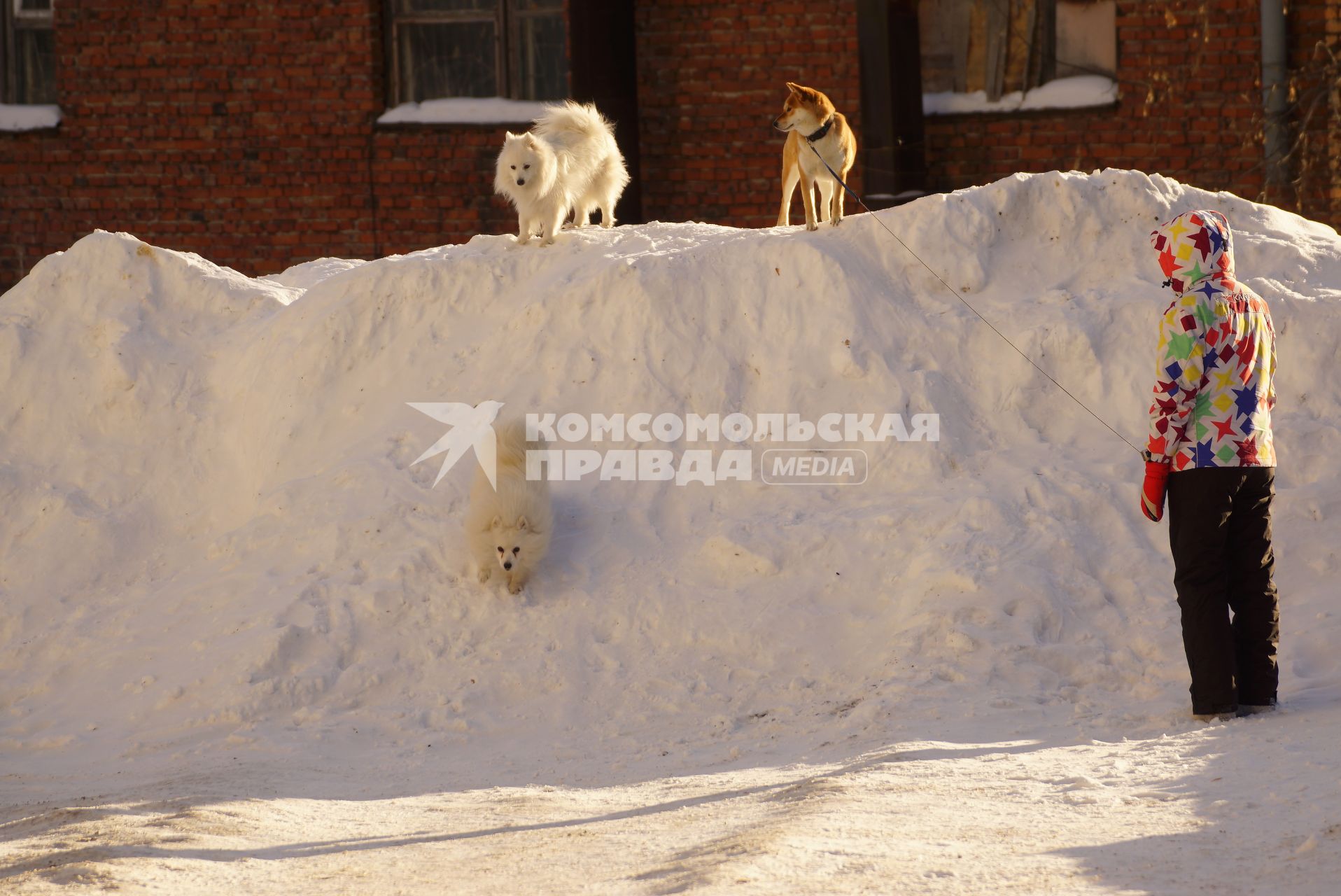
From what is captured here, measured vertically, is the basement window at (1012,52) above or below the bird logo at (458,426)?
above

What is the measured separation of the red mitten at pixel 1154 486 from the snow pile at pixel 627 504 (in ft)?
2.61

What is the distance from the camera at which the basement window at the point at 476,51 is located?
12398 millimetres

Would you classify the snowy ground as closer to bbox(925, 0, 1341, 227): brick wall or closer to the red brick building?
the red brick building

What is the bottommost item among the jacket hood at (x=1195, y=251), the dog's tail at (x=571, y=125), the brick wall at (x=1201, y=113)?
the jacket hood at (x=1195, y=251)

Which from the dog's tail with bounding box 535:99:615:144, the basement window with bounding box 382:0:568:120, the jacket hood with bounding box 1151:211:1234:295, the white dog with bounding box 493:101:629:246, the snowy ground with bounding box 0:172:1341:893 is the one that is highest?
the basement window with bounding box 382:0:568:120

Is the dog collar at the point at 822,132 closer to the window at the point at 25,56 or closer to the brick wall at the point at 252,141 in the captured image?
the brick wall at the point at 252,141

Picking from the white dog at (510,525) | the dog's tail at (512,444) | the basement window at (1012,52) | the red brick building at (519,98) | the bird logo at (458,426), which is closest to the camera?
the white dog at (510,525)

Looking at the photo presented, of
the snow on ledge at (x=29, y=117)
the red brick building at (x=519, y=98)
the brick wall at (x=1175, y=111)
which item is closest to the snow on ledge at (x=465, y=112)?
the red brick building at (x=519, y=98)

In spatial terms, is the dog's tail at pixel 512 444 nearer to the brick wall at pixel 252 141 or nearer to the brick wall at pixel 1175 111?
the brick wall at pixel 252 141

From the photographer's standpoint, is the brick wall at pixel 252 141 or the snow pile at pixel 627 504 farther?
the brick wall at pixel 252 141

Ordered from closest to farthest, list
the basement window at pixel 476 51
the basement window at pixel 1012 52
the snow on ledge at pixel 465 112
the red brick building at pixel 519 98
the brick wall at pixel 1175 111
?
1. the brick wall at pixel 1175 111
2. the red brick building at pixel 519 98
3. the basement window at pixel 1012 52
4. the snow on ledge at pixel 465 112
5. the basement window at pixel 476 51

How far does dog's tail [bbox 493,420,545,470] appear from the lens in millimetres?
6633

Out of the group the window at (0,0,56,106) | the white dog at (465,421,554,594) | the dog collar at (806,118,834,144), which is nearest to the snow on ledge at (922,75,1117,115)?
the dog collar at (806,118,834,144)

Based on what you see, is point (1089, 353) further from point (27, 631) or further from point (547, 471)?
point (27, 631)
